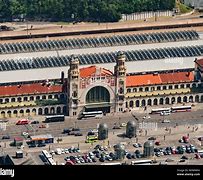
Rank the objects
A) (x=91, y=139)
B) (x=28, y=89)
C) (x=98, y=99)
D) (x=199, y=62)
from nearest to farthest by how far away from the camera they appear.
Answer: (x=91, y=139), (x=98, y=99), (x=28, y=89), (x=199, y=62)

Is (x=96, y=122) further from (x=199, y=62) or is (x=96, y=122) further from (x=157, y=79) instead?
(x=199, y=62)

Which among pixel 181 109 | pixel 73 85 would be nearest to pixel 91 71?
pixel 73 85

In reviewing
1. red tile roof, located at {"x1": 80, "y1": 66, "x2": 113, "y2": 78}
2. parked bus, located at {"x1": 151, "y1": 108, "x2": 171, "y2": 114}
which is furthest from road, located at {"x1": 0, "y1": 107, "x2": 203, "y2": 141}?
red tile roof, located at {"x1": 80, "y1": 66, "x2": 113, "y2": 78}

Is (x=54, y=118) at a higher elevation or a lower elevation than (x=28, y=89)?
lower

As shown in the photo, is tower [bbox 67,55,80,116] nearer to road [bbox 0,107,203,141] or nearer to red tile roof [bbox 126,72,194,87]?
road [bbox 0,107,203,141]

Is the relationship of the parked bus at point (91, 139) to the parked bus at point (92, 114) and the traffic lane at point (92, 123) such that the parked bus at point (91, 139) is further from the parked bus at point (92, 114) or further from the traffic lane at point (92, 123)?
the parked bus at point (92, 114)

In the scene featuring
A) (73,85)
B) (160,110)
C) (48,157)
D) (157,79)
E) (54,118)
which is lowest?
A: (48,157)
